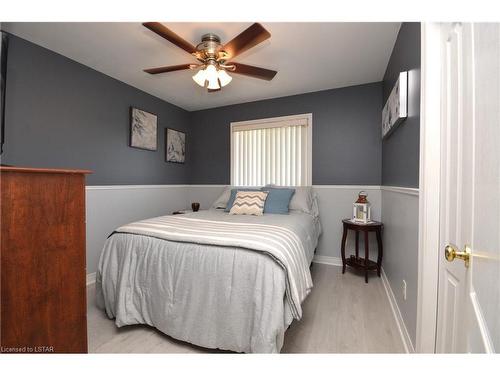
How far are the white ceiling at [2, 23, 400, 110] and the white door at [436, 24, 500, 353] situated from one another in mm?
1150

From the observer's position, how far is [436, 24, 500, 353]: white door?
579mm

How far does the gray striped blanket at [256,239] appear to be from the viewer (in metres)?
1.27

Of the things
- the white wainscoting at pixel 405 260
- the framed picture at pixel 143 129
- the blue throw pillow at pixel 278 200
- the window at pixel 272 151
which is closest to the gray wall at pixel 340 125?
the window at pixel 272 151

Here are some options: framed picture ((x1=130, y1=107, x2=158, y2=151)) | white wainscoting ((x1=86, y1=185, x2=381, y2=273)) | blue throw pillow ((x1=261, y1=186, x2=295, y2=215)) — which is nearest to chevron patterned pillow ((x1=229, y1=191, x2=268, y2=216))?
blue throw pillow ((x1=261, y1=186, x2=295, y2=215))

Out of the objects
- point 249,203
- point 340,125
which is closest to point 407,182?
point 249,203

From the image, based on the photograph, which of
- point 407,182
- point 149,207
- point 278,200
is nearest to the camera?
point 407,182

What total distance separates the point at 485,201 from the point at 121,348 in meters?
1.98

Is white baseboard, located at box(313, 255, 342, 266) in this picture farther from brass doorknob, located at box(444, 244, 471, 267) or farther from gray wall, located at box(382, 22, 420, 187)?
brass doorknob, located at box(444, 244, 471, 267)

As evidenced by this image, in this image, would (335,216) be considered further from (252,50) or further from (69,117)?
(69,117)

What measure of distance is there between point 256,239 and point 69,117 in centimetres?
239

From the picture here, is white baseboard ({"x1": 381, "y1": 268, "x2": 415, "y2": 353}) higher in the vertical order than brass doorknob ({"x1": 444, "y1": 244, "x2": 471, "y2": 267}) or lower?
lower

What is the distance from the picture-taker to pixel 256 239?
4.54ft

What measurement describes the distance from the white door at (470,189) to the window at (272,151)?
2229mm
